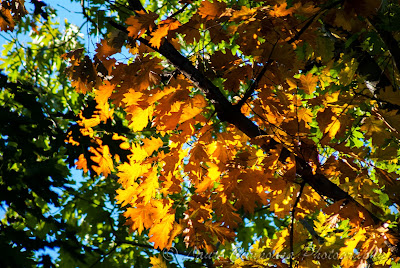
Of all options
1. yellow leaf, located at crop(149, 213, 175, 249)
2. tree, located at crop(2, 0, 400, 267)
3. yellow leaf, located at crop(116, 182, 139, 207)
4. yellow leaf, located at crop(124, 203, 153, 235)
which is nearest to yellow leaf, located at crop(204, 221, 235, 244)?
tree, located at crop(2, 0, 400, 267)

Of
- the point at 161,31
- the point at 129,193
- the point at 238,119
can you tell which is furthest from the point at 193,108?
the point at 129,193

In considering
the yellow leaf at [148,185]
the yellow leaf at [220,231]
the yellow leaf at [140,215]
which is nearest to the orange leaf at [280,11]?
the yellow leaf at [148,185]

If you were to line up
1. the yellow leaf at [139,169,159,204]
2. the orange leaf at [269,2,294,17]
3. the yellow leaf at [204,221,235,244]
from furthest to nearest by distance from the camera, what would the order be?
1. the yellow leaf at [139,169,159,204]
2. the yellow leaf at [204,221,235,244]
3. the orange leaf at [269,2,294,17]

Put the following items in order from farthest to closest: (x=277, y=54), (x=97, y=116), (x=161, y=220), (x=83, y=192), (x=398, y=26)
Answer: (x=83, y=192) < (x=97, y=116) < (x=161, y=220) < (x=277, y=54) < (x=398, y=26)

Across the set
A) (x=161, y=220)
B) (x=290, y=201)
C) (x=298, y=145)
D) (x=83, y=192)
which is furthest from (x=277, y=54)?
(x=83, y=192)

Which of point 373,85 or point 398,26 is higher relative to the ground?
point 373,85

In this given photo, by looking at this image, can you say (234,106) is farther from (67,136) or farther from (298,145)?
(67,136)

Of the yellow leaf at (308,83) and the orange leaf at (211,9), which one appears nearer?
the orange leaf at (211,9)

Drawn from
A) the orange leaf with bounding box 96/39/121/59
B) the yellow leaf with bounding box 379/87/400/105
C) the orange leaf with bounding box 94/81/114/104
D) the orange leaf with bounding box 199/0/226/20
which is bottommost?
the yellow leaf with bounding box 379/87/400/105

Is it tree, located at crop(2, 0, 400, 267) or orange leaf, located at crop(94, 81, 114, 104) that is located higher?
orange leaf, located at crop(94, 81, 114, 104)

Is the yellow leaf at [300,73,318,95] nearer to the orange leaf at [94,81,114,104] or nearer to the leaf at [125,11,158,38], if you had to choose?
the leaf at [125,11,158,38]

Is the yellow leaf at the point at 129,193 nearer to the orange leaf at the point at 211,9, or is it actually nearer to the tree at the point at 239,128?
the tree at the point at 239,128

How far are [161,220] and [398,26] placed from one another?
6.21 ft

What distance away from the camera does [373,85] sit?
289 cm
